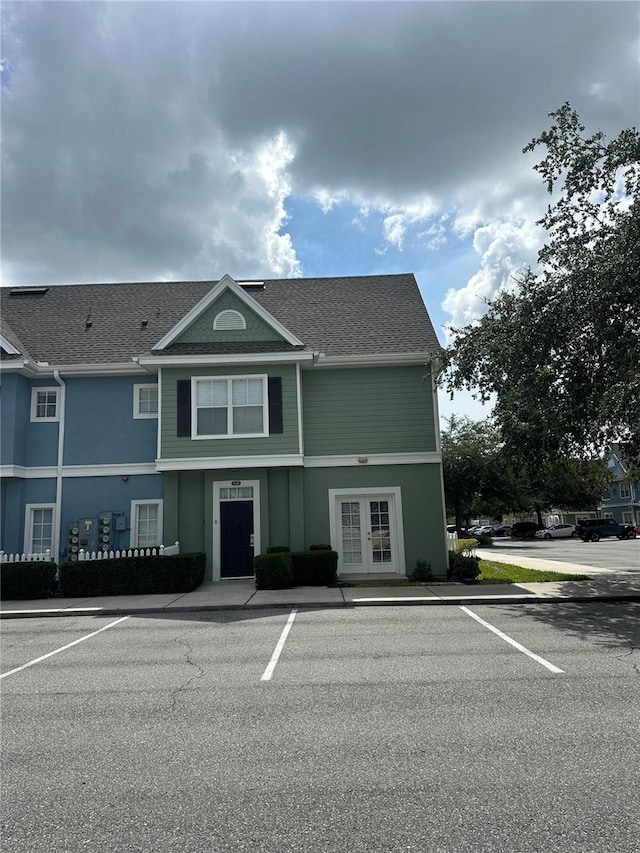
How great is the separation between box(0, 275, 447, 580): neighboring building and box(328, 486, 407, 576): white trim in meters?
0.05

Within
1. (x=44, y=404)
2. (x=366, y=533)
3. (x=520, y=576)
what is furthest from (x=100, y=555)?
(x=520, y=576)

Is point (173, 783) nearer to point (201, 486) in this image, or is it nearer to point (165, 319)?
point (201, 486)

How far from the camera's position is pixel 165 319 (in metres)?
20.1

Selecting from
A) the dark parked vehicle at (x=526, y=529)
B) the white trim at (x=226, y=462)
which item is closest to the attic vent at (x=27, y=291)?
the white trim at (x=226, y=462)

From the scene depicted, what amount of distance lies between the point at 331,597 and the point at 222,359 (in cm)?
745

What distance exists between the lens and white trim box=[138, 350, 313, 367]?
1669 centimetres

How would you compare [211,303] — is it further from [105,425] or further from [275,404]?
[105,425]

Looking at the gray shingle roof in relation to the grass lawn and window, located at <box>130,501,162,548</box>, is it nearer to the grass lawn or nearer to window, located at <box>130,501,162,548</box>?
window, located at <box>130,501,162,548</box>

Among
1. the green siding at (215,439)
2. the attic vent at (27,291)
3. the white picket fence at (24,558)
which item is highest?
the attic vent at (27,291)

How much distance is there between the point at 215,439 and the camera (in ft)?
54.3

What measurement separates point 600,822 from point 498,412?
12.8 metres

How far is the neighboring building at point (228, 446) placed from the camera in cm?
1672

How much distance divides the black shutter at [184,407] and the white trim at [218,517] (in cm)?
176

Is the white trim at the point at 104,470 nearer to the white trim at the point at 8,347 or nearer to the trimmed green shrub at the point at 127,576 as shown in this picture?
the trimmed green shrub at the point at 127,576
